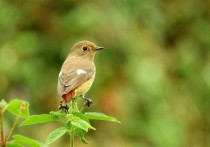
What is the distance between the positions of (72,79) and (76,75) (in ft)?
0.52

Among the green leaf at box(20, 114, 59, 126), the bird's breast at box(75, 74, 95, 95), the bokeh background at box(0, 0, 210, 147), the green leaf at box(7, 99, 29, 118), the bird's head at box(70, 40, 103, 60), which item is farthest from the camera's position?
the bokeh background at box(0, 0, 210, 147)

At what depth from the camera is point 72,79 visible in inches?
145

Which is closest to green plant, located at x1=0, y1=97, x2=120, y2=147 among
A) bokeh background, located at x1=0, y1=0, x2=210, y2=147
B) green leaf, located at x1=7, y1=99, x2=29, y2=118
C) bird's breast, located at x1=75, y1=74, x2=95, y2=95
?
green leaf, located at x1=7, y1=99, x2=29, y2=118

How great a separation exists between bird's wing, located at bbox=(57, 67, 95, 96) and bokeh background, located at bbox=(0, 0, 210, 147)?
10.2ft

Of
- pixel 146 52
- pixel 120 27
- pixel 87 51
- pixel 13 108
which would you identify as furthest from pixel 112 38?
pixel 13 108

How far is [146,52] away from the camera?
8.47 meters

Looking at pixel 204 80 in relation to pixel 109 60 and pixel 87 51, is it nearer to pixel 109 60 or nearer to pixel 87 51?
pixel 109 60

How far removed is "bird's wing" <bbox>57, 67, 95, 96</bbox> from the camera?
3416 mm

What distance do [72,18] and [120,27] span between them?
65 centimetres

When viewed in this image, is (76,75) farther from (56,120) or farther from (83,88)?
(56,120)

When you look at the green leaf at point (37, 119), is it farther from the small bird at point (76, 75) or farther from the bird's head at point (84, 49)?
the bird's head at point (84, 49)

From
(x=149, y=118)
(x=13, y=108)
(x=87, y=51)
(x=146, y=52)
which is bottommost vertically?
(x=13, y=108)

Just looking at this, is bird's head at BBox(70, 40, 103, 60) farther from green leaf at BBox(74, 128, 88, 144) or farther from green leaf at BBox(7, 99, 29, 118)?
green leaf at BBox(7, 99, 29, 118)

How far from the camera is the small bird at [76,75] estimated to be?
3.35m
